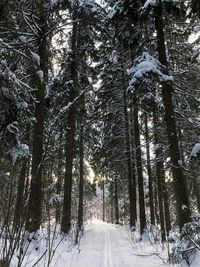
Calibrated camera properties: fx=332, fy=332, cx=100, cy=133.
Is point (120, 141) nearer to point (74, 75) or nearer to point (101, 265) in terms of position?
point (74, 75)

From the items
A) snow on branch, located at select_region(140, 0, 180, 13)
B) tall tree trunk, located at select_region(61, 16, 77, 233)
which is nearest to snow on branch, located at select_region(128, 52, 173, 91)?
snow on branch, located at select_region(140, 0, 180, 13)

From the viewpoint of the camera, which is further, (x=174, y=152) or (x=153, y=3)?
(x=174, y=152)

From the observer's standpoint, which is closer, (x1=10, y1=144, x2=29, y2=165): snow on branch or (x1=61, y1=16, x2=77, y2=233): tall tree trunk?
(x1=10, y1=144, x2=29, y2=165): snow on branch

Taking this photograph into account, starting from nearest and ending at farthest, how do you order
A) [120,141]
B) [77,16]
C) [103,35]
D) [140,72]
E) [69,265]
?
[69,265] < [140,72] < [77,16] < [103,35] < [120,141]

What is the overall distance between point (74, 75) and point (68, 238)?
7617 millimetres

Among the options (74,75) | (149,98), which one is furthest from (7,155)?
(74,75)


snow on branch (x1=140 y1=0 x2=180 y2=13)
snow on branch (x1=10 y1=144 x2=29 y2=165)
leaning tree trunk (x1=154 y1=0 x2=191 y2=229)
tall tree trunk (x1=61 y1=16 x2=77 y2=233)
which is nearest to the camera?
snow on branch (x1=140 y1=0 x2=180 y2=13)

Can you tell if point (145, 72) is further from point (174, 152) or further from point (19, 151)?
point (19, 151)

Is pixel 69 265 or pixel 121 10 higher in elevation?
pixel 121 10

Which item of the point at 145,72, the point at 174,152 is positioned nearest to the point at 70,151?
the point at 174,152

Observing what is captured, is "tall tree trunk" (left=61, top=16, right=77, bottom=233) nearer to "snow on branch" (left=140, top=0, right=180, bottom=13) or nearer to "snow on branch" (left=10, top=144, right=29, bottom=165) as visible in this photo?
"snow on branch" (left=10, top=144, right=29, bottom=165)

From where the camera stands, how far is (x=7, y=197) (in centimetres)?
229

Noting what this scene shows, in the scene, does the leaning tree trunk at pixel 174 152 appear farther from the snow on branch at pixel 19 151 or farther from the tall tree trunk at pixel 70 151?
the tall tree trunk at pixel 70 151

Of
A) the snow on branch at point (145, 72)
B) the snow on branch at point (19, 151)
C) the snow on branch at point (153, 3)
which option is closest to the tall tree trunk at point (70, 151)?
the snow on branch at point (19, 151)
